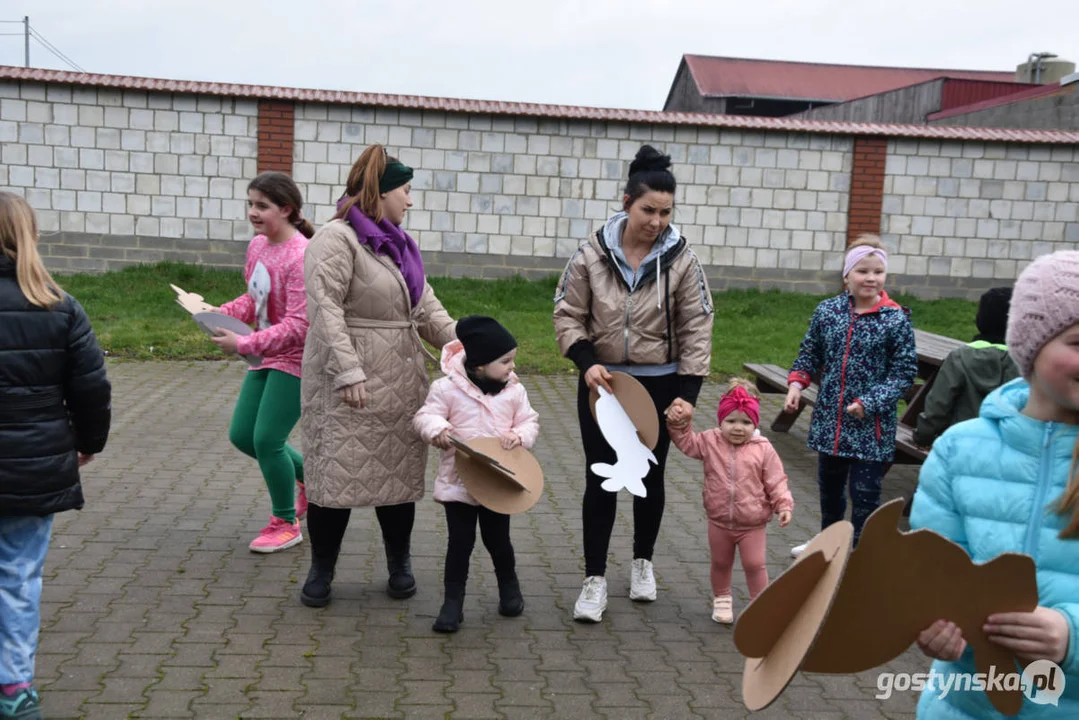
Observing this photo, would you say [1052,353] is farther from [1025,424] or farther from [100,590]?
[100,590]

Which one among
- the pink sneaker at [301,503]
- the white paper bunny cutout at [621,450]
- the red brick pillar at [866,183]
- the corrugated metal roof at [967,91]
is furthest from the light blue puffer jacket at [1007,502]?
the corrugated metal roof at [967,91]

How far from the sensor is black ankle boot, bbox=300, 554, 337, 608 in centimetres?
439

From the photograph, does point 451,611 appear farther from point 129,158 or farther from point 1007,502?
point 129,158

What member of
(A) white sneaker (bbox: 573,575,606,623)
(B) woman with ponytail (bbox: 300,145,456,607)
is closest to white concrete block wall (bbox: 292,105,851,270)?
(B) woman with ponytail (bbox: 300,145,456,607)

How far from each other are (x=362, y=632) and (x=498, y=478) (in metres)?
0.79

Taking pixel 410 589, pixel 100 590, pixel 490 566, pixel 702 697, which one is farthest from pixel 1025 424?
pixel 100 590

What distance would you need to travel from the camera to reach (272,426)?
4.80m

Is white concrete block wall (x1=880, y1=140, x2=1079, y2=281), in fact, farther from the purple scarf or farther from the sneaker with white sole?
the purple scarf

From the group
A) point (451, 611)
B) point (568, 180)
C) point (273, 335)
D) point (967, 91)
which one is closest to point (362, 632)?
point (451, 611)

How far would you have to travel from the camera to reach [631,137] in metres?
15.2

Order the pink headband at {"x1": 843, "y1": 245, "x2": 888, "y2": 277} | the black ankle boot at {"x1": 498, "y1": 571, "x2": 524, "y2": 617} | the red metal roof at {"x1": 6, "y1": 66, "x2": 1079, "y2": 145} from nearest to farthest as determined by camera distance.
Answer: the black ankle boot at {"x1": 498, "y1": 571, "x2": 524, "y2": 617}
the pink headband at {"x1": 843, "y1": 245, "x2": 888, "y2": 277}
the red metal roof at {"x1": 6, "y1": 66, "x2": 1079, "y2": 145}

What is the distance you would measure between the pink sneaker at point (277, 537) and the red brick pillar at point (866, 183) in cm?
1194

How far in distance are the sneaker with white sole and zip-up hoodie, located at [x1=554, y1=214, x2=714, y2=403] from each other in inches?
33.6

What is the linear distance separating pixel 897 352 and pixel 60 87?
42.2 ft
